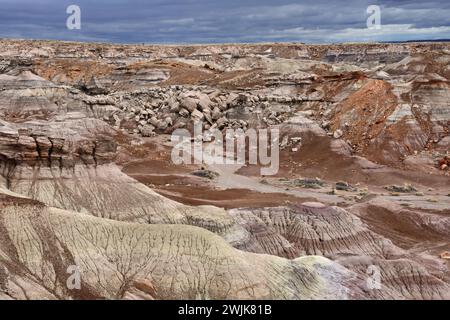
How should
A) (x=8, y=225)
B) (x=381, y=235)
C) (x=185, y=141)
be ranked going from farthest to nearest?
1. (x=185, y=141)
2. (x=381, y=235)
3. (x=8, y=225)

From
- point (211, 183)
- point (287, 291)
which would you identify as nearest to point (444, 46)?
point (211, 183)

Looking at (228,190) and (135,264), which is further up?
(135,264)

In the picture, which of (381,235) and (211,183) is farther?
(211,183)

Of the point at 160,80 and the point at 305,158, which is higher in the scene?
the point at 160,80

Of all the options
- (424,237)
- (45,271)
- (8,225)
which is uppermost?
(8,225)

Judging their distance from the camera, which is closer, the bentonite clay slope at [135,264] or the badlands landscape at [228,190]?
the bentonite clay slope at [135,264]

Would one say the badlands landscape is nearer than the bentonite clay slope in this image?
No

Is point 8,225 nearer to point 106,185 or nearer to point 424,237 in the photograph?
point 106,185

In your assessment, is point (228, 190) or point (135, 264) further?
point (228, 190)
